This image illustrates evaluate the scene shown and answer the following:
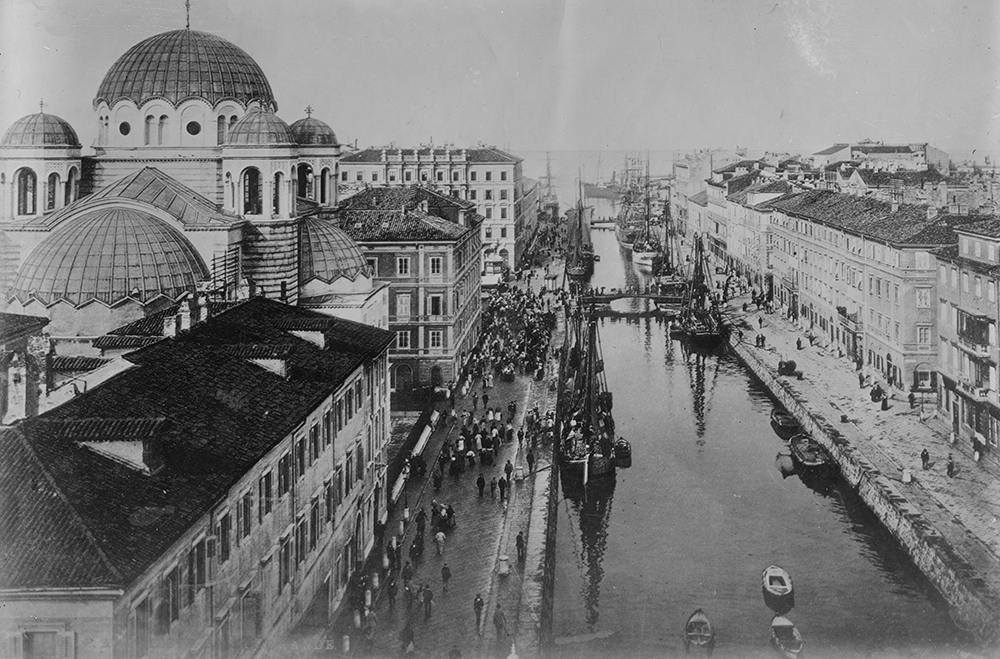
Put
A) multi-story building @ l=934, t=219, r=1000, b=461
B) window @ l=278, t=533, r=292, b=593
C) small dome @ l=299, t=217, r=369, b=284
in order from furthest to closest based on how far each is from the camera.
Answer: small dome @ l=299, t=217, r=369, b=284
multi-story building @ l=934, t=219, r=1000, b=461
window @ l=278, t=533, r=292, b=593

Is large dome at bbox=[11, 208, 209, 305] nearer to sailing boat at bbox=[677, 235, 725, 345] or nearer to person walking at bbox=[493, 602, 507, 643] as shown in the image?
person walking at bbox=[493, 602, 507, 643]

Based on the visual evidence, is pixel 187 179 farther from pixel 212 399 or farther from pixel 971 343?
pixel 971 343

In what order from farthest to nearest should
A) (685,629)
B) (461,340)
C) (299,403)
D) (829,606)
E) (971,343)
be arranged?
1. (461,340)
2. (971,343)
3. (829,606)
4. (685,629)
5. (299,403)

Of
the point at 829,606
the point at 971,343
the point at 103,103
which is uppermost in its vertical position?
the point at 103,103

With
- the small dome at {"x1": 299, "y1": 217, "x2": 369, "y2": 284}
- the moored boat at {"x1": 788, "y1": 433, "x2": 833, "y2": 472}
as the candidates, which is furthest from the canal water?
the small dome at {"x1": 299, "y1": 217, "x2": 369, "y2": 284}

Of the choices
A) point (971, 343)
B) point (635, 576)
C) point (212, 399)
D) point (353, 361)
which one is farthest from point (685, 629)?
point (971, 343)

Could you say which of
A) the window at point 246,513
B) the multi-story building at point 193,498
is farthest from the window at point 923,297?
the window at point 246,513
